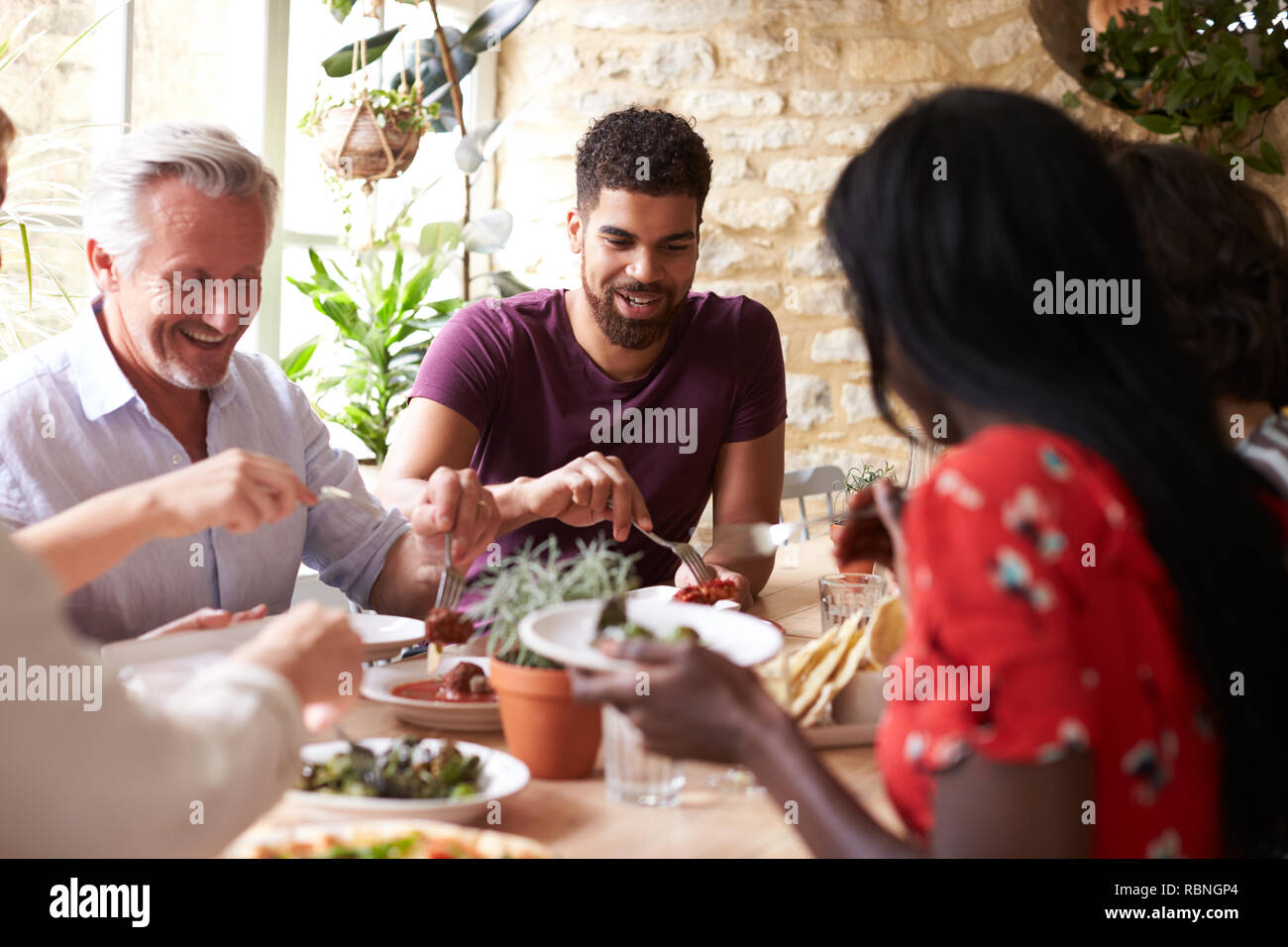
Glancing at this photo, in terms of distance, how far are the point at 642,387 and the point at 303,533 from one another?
844 mm

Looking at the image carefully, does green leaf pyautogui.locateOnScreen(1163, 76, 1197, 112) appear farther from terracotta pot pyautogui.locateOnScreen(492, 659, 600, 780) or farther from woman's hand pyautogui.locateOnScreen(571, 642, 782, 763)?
woman's hand pyautogui.locateOnScreen(571, 642, 782, 763)

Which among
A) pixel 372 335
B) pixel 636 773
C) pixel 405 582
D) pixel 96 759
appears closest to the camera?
pixel 96 759

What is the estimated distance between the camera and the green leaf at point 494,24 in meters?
3.59

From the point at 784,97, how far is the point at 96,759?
3.49m

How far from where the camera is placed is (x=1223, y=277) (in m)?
1.37

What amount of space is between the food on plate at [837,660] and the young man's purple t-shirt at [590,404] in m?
1.02

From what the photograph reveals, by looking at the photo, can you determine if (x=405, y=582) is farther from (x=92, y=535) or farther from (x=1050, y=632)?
(x=1050, y=632)

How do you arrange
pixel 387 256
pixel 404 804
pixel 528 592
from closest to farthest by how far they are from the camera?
pixel 404 804, pixel 528 592, pixel 387 256

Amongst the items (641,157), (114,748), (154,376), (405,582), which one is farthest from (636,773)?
(641,157)

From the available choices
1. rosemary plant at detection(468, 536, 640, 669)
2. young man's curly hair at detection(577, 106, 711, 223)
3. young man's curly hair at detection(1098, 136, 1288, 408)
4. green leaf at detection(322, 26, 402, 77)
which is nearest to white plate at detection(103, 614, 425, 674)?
rosemary plant at detection(468, 536, 640, 669)

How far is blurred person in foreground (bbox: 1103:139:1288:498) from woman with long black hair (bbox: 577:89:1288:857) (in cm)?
50

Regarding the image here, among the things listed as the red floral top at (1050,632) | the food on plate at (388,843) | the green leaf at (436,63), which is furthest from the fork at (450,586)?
the green leaf at (436,63)

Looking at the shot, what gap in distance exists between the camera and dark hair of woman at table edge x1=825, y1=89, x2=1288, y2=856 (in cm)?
84

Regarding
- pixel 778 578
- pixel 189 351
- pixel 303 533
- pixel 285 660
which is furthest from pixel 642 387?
pixel 285 660
